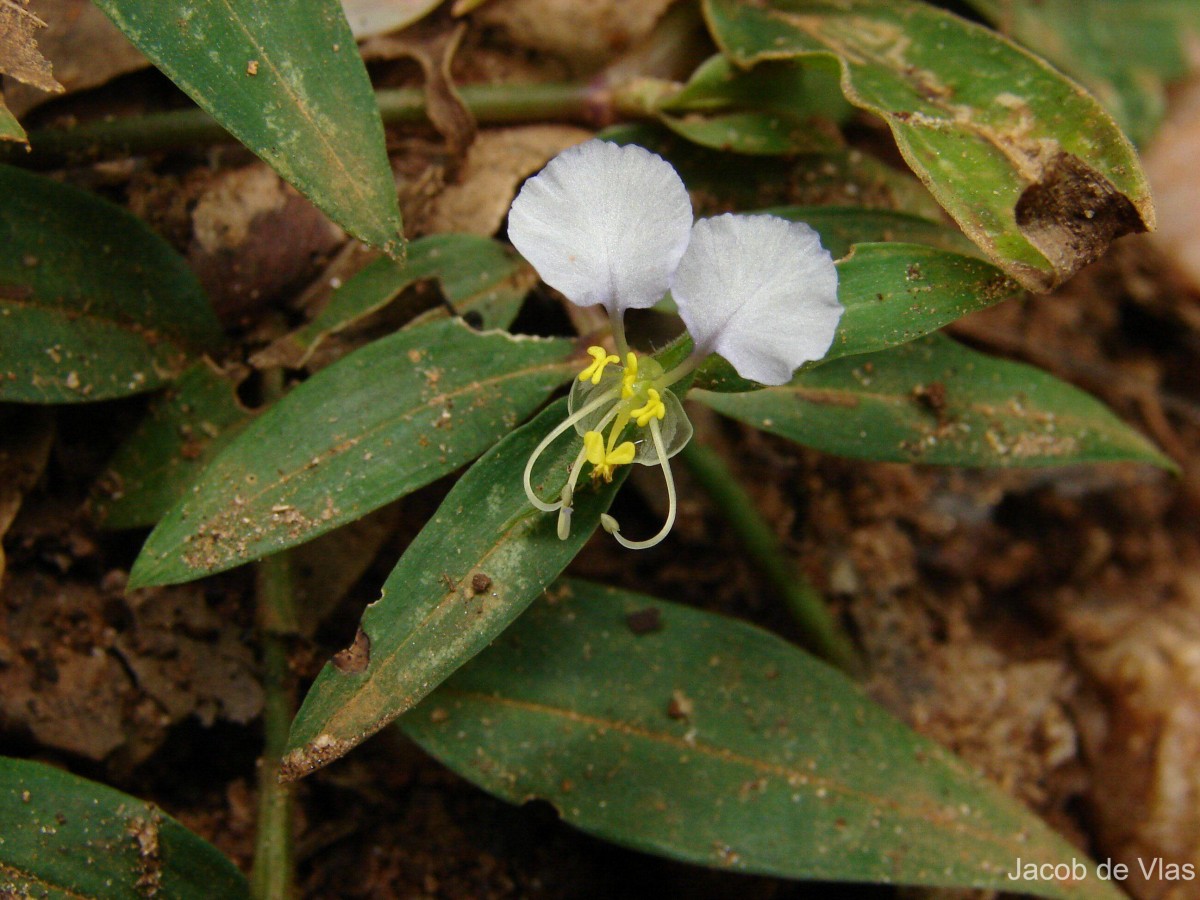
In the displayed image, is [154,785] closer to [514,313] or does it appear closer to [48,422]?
[48,422]

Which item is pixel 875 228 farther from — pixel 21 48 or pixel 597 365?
pixel 21 48

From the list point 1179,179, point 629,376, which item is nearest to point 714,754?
point 629,376

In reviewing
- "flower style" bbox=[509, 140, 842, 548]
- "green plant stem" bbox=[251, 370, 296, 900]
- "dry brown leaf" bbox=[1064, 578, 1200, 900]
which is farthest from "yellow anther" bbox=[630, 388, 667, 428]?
"dry brown leaf" bbox=[1064, 578, 1200, 900]

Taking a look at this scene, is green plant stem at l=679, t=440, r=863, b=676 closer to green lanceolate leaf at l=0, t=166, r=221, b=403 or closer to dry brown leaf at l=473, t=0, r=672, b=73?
dry brown leaf at l=473, t=0, r=672, b=73

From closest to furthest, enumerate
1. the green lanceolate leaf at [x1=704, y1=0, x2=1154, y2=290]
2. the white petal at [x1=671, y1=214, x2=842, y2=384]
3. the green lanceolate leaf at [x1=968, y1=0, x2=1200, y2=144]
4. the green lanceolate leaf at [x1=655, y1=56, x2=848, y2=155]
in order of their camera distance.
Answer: the white petal at [x1=671, y1=214, x2=842, y2=384] < the green lanceolate leaf at [x1=704, y1=0, x2=1154, y2=290] < the green lanceolate leaf at [x1=655, y1=56, x2=848, y2=155] < the green lanceolate leaf at [x1=968, y1=0, x2=1200, y2=144]

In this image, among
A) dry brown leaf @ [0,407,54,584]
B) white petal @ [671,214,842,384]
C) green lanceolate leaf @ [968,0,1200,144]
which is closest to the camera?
white petal @ [671,214,842,384]

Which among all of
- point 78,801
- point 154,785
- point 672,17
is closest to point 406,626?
point 78,801
